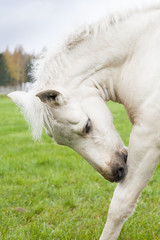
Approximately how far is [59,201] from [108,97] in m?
1.83

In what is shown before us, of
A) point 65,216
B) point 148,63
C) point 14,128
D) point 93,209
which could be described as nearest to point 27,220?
point 65,216

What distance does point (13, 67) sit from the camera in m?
62.3

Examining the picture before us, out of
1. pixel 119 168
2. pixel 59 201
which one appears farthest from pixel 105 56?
pixel 59 201

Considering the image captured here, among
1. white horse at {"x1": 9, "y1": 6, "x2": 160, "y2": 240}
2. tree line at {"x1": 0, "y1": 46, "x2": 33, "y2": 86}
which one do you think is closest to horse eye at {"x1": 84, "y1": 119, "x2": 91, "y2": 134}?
white horse at {"x1": 9, "y1": 6, "x2": 160, "y2": 240}

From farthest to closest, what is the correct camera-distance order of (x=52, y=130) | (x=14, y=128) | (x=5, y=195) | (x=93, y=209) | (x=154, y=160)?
(x=14, y=128)
(x=5, y=195)
(x=93, y=209)
(x=52, y=130)
(x=154, y=160)

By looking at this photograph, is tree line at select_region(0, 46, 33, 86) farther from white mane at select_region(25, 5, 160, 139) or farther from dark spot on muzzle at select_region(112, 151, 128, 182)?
dark spot on muzzle at select_region(112, 151, 128, 182)

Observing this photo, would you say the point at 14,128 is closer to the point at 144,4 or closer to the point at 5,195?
the point at 5,195

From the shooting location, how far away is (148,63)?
2.76m

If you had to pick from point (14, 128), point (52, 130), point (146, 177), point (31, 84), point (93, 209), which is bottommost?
point (14, 128)

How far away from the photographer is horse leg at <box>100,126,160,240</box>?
261 cm

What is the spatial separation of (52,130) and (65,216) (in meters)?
1.47

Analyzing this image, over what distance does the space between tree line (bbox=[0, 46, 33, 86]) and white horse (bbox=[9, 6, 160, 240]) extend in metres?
46.8

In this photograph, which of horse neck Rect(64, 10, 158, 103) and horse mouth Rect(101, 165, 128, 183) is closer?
horse mouth Rect(101, 165, 128, 183)

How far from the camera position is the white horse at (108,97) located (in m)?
2.66
